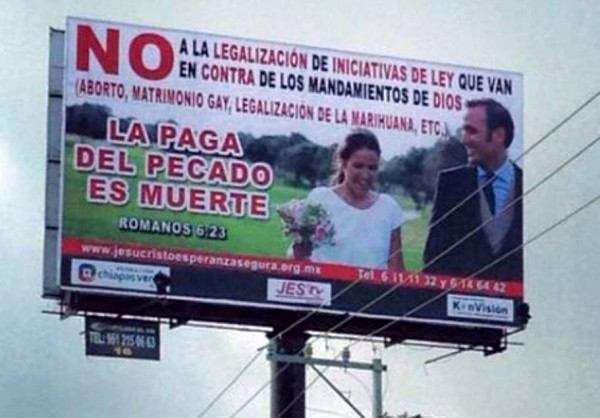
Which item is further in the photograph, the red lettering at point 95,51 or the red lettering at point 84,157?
the red lettering at point 95,51

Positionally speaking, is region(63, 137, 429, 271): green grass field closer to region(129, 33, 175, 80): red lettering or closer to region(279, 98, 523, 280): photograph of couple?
region(279, 98, 523, 280): photograph of couple

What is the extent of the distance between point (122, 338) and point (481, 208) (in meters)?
6.23

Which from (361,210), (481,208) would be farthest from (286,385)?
(481,208)

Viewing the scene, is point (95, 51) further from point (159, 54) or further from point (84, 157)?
point (84, 157)

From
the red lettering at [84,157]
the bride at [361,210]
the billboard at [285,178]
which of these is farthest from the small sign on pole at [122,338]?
the bride at [361,210]

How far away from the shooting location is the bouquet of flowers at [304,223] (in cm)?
3844

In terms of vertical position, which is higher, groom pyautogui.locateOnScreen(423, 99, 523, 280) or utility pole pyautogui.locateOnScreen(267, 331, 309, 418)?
groom pyautogui.locateOnScreen(423, 99, 523, 280)

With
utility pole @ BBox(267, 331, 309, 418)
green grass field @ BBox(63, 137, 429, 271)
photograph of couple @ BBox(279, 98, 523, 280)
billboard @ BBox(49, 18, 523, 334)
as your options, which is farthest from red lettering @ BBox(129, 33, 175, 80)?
utility pole @ BBox(267, 331, 309, 418)

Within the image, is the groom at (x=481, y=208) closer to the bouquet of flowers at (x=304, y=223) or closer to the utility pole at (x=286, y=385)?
the bouquet of flowers at (x=304, y=223)

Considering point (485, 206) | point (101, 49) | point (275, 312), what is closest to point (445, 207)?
point (485, 206)

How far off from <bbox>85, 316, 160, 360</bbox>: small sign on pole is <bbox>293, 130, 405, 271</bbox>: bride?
3080 mm

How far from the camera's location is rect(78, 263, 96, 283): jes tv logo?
3709 cm

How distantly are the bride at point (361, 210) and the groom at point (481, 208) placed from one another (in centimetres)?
64

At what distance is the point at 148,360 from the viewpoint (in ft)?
123
